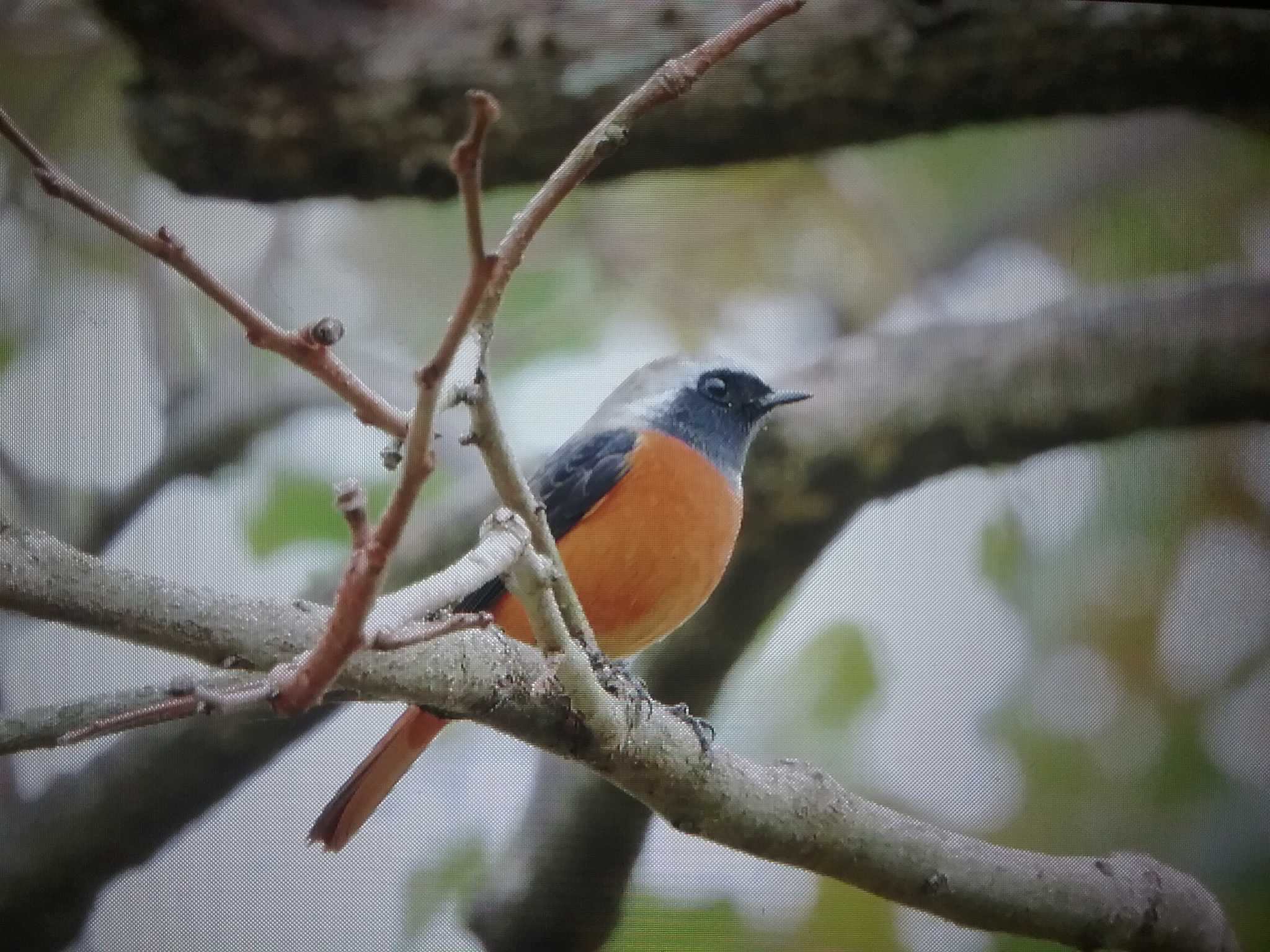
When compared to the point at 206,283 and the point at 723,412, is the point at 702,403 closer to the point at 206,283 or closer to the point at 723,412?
the point at 723,412

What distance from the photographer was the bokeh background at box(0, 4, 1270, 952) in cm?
155

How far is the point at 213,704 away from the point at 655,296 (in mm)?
1113

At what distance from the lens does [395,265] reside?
5.49 ft

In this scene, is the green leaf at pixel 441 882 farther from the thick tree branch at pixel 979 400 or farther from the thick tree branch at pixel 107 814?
the thick tree branch at pixel 979 400

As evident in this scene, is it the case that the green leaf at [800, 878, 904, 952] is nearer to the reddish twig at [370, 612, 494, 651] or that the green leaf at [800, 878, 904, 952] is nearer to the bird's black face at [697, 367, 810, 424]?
the bird's black face at [697, 367, 810, 424]

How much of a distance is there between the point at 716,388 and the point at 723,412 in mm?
34

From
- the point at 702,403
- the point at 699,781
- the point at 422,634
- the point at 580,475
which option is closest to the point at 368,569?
the point at 422,634

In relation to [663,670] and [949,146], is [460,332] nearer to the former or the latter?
[663,670]

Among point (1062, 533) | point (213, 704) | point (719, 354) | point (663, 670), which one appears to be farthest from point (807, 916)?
point (213, 704)

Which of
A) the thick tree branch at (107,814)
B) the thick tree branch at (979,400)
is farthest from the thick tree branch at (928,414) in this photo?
the thick tree branch at (107,814)

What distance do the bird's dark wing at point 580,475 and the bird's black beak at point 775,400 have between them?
19 centimetres

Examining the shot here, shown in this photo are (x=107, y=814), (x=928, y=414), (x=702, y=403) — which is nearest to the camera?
(x=107, y=814)

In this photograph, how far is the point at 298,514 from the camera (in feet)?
5.24

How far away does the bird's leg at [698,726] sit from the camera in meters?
1.38
